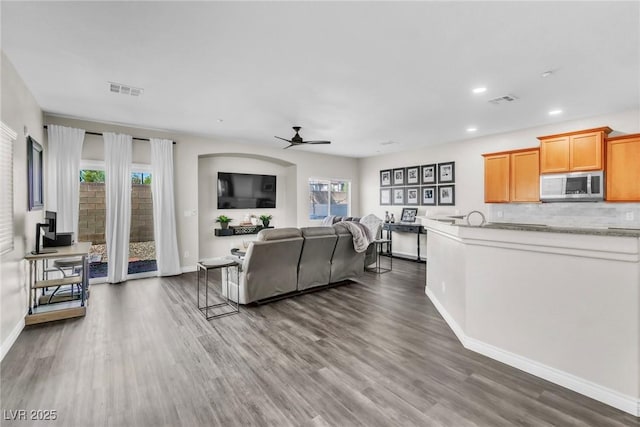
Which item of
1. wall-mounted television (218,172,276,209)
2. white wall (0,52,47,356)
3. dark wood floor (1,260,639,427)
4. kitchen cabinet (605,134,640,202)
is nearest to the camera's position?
dark wood floor (1,260,639,427)

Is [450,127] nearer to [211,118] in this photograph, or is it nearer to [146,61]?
[211,118]

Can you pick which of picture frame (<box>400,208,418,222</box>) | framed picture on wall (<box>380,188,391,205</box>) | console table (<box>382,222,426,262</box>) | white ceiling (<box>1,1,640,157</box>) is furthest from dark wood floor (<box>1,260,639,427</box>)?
framed picture on wall (<box>380,188,391,205</box>)

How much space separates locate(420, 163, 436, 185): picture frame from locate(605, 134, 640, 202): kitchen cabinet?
124 inches

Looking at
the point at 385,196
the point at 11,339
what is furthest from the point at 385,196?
the point at 11,339

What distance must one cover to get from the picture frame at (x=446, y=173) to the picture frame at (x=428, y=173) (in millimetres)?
153

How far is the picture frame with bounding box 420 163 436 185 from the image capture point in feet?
23.4

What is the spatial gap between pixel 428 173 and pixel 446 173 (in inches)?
18.6

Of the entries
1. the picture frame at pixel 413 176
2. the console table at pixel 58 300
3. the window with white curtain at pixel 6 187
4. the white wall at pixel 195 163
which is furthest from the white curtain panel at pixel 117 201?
the picture frame at pixel 413 176

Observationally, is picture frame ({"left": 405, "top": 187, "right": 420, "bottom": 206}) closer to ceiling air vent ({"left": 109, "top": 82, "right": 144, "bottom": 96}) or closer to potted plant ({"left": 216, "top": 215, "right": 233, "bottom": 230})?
potted plant ({"left": 216, "top": 215, "right": 233, "bottom": 230})

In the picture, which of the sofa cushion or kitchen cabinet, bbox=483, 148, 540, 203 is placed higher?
kitchen cabinet, bbox=483, 148, 540, 203

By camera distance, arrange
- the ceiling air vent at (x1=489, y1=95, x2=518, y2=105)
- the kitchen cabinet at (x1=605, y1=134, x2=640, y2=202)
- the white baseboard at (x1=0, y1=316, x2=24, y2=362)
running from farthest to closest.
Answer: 1. the kitchen cabinet at (x1=605, y1=134, x2=640, y2=202)
2. the ceiling air vent at (x1=489, y1=95, x2=518, y2=105)
3. the white baseboard at (x1=0, y1=316, x2=24, y2=362)

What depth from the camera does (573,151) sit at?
460 cm

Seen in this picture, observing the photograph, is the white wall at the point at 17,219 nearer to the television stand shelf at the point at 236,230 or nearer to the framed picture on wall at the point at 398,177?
the television stand shelf at the point at 236,230

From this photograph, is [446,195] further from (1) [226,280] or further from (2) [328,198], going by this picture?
(1) [226,280]
